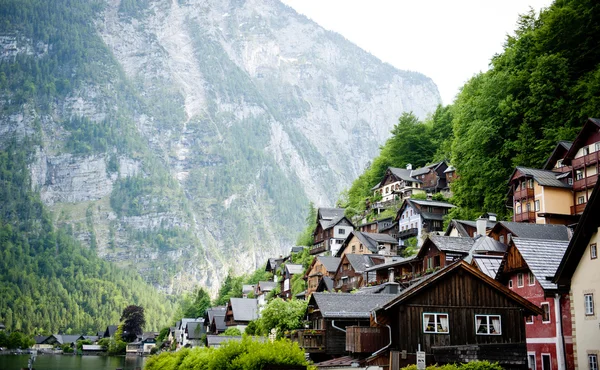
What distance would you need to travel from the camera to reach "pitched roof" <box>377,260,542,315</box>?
1446 inches

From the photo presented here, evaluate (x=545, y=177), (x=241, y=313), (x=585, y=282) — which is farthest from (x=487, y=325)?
(x=241, y=313)

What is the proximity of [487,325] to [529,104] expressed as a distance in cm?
4275

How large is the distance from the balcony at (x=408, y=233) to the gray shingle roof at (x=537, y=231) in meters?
39.5

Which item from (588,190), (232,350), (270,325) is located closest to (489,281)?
(232,350)

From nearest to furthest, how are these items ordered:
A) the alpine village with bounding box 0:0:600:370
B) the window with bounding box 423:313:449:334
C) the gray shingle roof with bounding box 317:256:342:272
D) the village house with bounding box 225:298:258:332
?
the alpine village with bounding box 0:0:600:370 < the window with bounding box 423:313:449:334 < the gray shingle roof with bounding box 317:256:342:272 < the village house with bounding box 225:298:258:332

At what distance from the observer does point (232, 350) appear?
35.1 metres

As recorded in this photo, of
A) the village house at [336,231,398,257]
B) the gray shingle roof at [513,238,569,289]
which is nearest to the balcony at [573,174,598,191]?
the gray shingle roof at [513,238,569,289]

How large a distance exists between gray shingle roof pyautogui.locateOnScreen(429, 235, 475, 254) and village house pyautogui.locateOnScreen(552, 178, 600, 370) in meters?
29.7

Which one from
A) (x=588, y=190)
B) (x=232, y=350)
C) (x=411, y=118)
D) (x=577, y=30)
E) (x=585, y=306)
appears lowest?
(x=232, y=350)

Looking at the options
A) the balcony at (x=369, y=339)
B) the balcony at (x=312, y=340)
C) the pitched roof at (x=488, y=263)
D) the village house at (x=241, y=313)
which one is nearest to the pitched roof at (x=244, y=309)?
the village house at (x=241, y=313)

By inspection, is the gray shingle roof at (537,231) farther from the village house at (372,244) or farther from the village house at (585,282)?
the village house at (372,244)

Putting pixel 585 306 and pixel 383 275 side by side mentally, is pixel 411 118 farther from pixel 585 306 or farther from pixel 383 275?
pixel 585 306

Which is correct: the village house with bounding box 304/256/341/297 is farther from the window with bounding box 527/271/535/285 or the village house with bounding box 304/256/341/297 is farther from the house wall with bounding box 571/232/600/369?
the house wall with bounding box 571/232/600/369

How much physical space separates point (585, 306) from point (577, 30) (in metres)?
53.2
